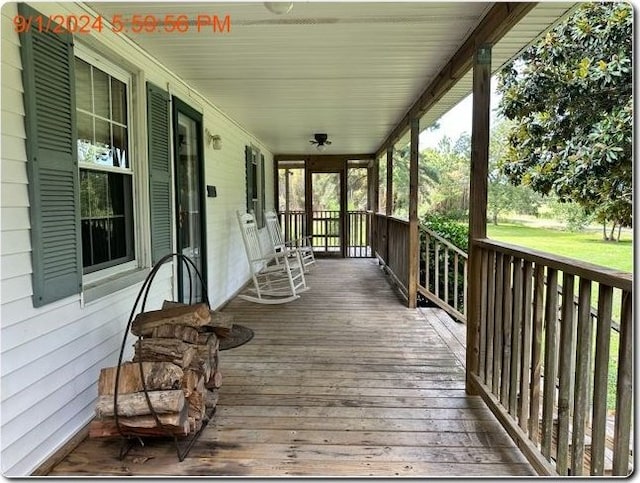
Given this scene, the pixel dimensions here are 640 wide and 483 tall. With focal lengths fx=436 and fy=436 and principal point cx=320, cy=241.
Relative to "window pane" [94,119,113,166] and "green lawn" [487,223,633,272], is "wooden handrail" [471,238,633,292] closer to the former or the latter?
"window pane" [94,119,113,166]

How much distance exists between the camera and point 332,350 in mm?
3547

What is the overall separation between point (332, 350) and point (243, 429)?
1.35 m

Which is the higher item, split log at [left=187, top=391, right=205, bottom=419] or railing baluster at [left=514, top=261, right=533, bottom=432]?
railing baluster at [left=514, top=261, right=533, bottom=432]

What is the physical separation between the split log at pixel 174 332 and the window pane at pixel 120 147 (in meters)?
1.17

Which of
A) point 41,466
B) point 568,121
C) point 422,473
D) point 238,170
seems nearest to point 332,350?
point 422,473

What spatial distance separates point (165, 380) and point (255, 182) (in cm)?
594

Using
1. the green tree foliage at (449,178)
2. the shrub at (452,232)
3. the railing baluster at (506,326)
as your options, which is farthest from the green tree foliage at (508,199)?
the railing baluster at (506,326)

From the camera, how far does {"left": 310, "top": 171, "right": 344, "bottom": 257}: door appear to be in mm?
9868

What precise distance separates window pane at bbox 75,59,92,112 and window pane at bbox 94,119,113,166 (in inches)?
5.3

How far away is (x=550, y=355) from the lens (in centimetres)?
182

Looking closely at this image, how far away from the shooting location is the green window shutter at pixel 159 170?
3137 millimetres

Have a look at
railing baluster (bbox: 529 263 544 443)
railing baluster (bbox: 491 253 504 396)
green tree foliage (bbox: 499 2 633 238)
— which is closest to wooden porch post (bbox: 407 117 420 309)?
green tree foliage (bbox: 499 2 633 238)

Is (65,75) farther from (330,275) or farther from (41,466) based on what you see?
(330,275)

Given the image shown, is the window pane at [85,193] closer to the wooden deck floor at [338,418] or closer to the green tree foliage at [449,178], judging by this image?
the wooden deck floor at [338,418]
